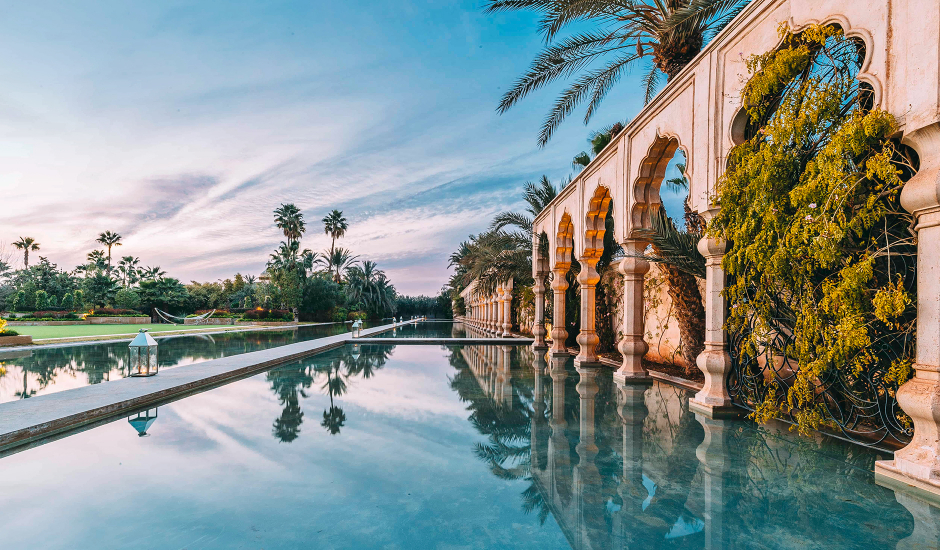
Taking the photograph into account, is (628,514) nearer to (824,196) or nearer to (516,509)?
(516,509)

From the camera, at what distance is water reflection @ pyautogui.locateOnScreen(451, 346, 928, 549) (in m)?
2.44

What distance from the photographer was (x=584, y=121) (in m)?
11.9

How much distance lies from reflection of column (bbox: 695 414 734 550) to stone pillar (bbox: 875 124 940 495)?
1.12 metres

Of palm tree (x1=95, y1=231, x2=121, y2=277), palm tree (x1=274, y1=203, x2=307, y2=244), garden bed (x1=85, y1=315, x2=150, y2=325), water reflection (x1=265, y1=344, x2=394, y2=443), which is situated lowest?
garden bed (x1=85, y1=315, x2=150, y2=325)

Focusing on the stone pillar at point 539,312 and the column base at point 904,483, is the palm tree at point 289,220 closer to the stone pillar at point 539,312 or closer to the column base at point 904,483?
the stone pillar at point 539,312

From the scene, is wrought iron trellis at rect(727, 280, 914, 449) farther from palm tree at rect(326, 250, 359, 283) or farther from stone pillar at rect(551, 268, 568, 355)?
palm tree at rect(326, 250, 359, 283)

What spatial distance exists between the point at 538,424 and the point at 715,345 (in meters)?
2.62

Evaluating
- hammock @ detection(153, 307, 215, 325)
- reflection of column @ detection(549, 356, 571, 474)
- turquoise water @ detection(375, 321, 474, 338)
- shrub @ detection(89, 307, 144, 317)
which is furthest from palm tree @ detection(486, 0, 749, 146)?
shrub @ detection(89, 307, 144, 317)

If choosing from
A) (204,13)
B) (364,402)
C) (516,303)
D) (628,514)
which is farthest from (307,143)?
(628,514)

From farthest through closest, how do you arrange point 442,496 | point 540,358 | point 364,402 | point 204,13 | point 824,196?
point 204,13 → point 540,358 → point 364,402 → point 824,196 → point 442,496

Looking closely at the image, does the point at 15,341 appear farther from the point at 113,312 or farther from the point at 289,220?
the point at 289,220

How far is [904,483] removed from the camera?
3.19 m

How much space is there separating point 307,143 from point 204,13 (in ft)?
27.2

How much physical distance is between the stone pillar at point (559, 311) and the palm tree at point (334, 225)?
5061cm
